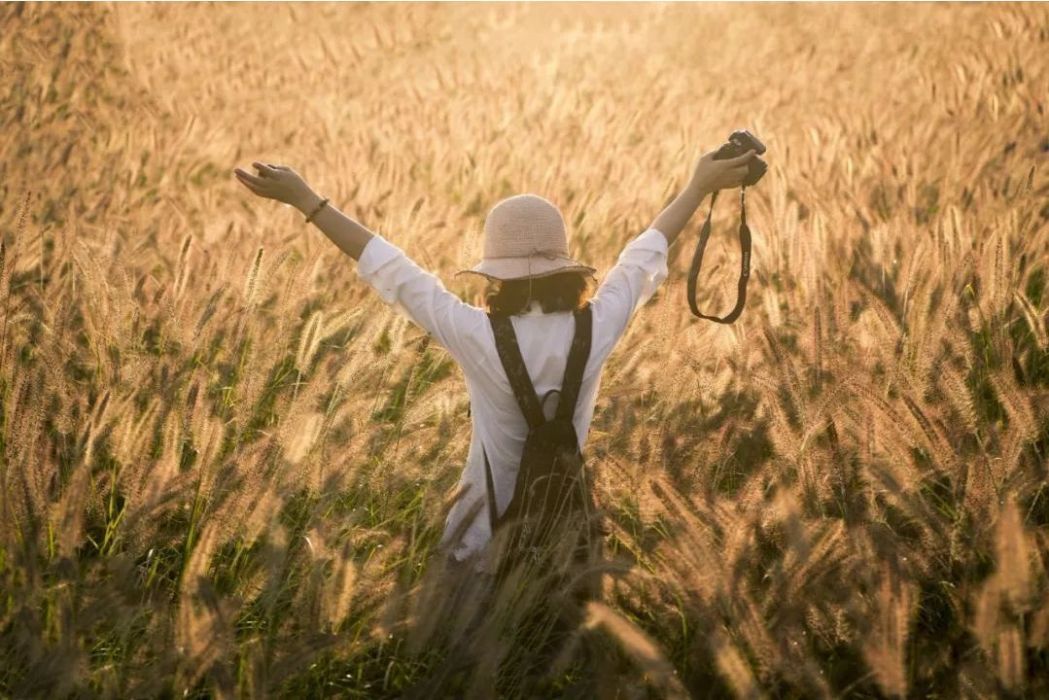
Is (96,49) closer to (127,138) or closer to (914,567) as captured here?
(127,138)

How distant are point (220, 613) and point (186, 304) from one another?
5.99 feet

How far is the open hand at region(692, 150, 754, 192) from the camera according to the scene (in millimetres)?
2889

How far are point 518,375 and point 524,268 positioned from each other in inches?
11.1

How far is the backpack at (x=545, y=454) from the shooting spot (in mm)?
2404

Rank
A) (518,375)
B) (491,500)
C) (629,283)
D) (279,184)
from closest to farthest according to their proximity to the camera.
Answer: (491,500) < (518,375) < (279,184) < (629,283)

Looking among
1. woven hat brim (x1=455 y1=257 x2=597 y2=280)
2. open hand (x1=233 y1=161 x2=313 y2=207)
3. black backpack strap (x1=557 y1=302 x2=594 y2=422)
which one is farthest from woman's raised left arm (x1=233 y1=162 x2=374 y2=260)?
black backpack strap (x1=557 y1=302 x2=594 y2=422)

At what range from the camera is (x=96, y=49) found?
1136 cm

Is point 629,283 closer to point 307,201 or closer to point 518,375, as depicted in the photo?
point 518,375

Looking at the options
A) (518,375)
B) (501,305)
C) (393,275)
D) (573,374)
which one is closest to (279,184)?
(393,275)

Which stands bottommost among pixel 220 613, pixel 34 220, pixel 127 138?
pixel 220 613

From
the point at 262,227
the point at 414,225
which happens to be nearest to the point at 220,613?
the point at 414,225

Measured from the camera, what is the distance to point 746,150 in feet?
9.61

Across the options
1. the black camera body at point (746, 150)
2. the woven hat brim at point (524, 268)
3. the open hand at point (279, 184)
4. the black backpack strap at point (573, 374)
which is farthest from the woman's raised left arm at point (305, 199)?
the black camera body at point (746, 150)

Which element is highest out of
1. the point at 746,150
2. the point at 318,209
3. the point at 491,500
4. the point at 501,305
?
the point at 746,150
